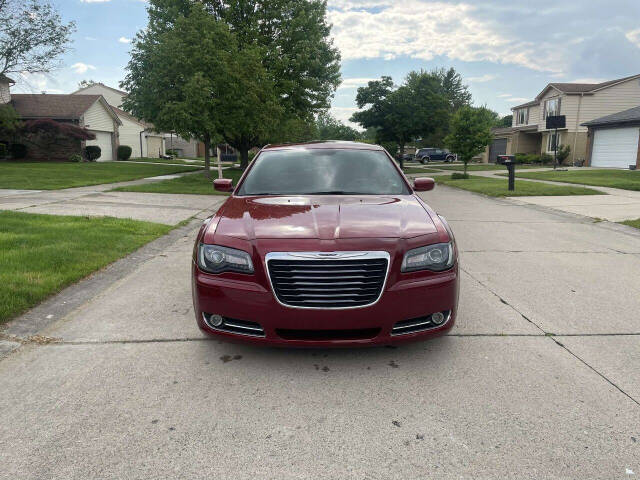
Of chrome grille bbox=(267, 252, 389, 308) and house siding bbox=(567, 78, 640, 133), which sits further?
house siding bbox=(567, 78, 640, 133)

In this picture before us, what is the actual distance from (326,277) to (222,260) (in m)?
0.75

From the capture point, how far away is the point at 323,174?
472 centimetres

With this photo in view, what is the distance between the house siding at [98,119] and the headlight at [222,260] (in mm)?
40418

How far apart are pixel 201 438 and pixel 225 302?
2.99 ft

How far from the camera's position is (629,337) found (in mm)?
3971

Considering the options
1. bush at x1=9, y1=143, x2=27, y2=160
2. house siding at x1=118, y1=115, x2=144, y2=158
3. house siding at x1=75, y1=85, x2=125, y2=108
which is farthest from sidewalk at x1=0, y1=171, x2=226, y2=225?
house siding at x1=75, y1=85, x2=125, y2=108

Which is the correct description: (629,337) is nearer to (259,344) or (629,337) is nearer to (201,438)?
(259,344)

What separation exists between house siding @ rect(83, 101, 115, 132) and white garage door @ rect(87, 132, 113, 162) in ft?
1.55

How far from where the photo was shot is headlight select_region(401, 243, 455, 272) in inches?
127

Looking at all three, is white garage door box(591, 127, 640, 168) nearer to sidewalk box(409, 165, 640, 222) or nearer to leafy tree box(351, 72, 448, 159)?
leafy tree box(351, 72, 448, 159)

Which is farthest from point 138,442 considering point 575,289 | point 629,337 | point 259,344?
point 575,289

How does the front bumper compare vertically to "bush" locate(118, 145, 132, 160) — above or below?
below

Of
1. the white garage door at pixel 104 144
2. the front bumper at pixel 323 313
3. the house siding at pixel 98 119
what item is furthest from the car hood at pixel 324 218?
the white garage door at pixel 104 144

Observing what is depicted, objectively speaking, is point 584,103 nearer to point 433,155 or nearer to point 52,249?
point 433,155
